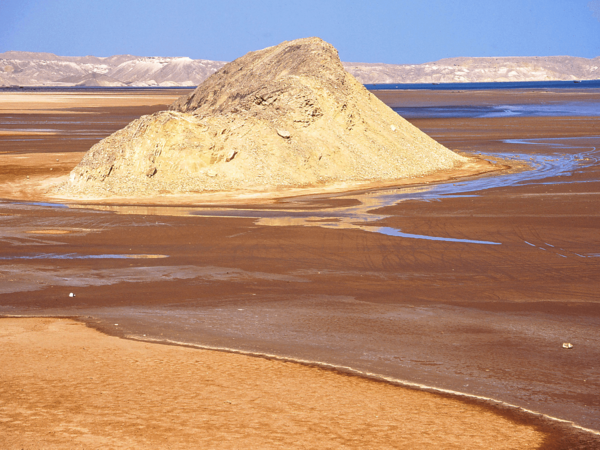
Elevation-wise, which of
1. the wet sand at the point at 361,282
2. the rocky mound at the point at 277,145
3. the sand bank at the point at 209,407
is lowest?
the sand bank at the point at 209,407

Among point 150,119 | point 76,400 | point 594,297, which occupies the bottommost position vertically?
point 76,400

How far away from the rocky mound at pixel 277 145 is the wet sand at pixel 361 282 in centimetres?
346

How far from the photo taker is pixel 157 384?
6836 millimetres

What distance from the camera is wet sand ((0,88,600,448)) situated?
7656mm

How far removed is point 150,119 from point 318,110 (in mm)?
6540

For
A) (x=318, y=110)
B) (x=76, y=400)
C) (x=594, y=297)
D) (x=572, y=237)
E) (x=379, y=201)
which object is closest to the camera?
(x=76, y=400)

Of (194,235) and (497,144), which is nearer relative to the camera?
(194,235)

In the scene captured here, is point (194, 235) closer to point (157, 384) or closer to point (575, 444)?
point (157, 384)

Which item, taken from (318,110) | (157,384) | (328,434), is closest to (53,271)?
(157,384)

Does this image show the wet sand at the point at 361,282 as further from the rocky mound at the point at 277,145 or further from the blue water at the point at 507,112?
the blue water at the point at 507,112

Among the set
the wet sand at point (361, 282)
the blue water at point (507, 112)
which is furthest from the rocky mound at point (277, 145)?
the blue water at point (507, 112)

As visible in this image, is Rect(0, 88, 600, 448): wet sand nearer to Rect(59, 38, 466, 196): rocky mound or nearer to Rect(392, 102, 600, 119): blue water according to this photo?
Rect(59, 38, 466, 196): rocky mound

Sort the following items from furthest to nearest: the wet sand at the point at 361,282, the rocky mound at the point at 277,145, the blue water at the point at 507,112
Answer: the blue water at the point at 507,112
the rocky mound at the point at 277,145
the wet sand at the point at 361,282

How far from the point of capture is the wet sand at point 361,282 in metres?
7.66
